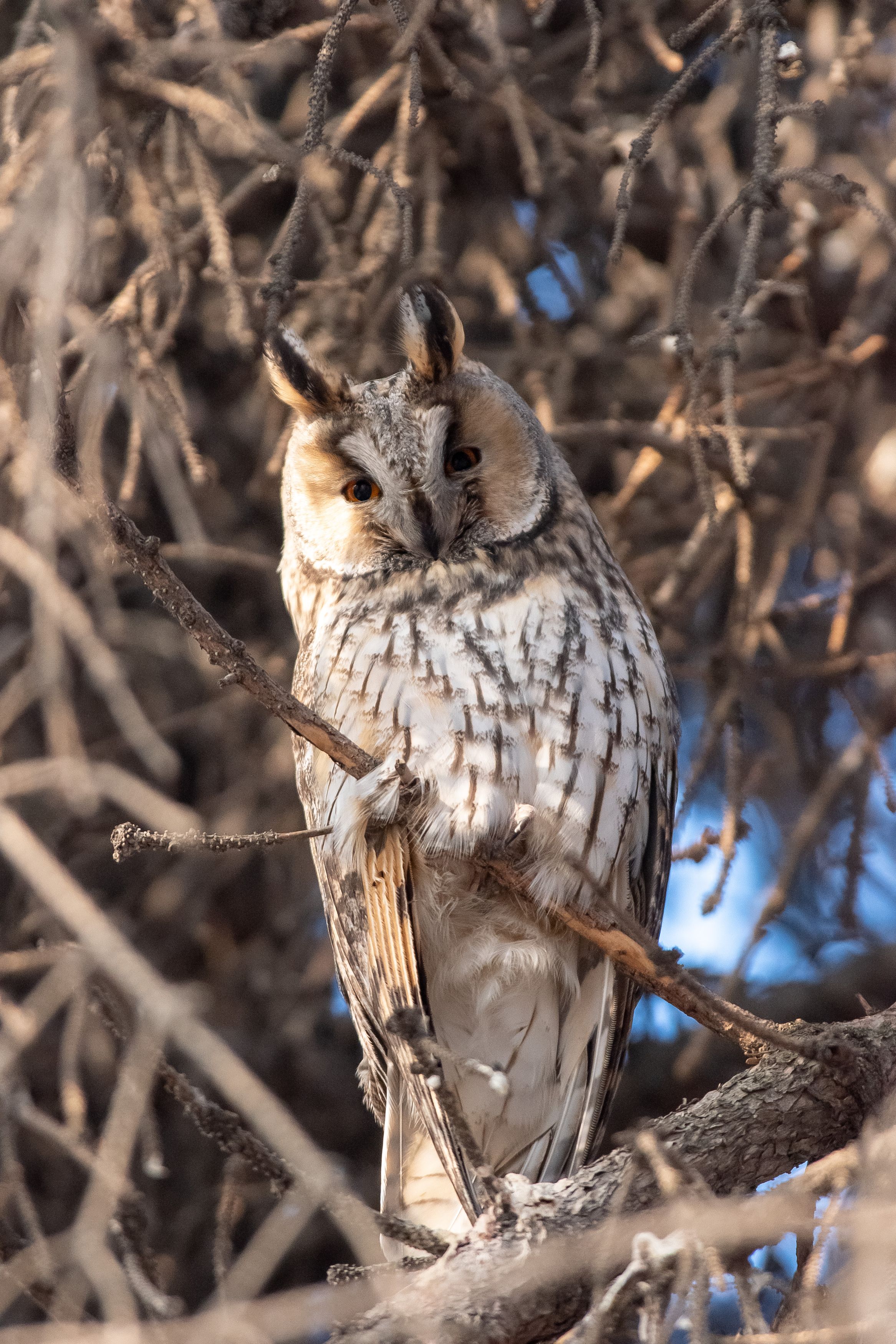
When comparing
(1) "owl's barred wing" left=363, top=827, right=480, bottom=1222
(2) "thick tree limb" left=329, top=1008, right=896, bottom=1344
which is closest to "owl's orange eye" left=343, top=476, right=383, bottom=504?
(1) "owl's barred wing" left=363, top=827, right=480, bottom=1222

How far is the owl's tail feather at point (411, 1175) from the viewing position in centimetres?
229

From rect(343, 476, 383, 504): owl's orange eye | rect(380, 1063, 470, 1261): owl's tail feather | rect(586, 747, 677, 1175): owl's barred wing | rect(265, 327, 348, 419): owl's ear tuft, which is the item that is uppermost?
rect(265, 327, 348, 419): owl's ear tuft

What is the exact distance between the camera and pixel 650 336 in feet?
6.08

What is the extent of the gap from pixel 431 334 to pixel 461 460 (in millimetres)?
238

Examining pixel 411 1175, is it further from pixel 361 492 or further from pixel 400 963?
pixel 361 492

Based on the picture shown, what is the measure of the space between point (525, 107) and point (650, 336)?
115 centimetres

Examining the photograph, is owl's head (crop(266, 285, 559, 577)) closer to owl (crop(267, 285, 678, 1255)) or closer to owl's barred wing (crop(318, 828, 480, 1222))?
owl (crop(267, 285, 678, 1255))

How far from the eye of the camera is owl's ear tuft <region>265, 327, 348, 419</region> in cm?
234

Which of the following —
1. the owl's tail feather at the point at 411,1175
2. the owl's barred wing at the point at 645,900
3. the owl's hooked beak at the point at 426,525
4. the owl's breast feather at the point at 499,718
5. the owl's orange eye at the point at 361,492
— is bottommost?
the owl's tail feather at the point at 411,1175

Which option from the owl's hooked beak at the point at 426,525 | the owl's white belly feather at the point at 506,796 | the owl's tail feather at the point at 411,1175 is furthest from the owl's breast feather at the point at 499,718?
the owl's tail feather at the point at 411,1175

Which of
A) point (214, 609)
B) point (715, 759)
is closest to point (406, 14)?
point (214, 609)

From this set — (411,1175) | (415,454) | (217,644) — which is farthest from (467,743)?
(411,1175)

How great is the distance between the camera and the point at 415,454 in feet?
7.27

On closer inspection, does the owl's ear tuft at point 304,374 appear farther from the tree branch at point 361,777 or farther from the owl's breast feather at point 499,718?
the tree branch at point 361,777
